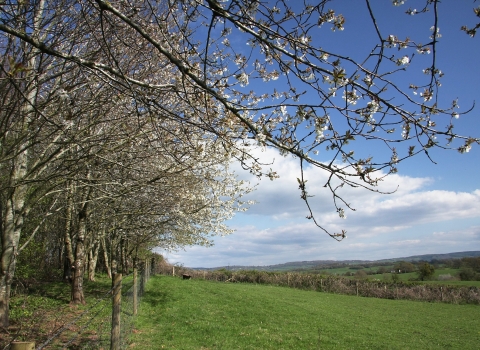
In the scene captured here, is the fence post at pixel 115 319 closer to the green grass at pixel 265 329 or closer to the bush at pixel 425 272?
the green grass at pixel 265 329

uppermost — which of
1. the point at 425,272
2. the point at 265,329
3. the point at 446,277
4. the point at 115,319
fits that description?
the point at 115,319

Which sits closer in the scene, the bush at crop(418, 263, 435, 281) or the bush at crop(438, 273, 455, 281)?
the bush at crop(438, 273, 455, 281)

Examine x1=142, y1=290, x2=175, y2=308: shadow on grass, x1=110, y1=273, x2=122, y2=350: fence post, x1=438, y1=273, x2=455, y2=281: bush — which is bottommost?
x1=438, y1=273, x2=455, y2=281: bush

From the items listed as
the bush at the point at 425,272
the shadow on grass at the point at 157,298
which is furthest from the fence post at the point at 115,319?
the bush at the point at 425,272

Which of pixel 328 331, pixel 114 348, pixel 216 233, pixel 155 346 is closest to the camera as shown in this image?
pixel 114 348

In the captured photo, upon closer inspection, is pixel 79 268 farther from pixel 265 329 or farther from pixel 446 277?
pixel 446 277

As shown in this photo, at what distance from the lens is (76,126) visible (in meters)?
7.46

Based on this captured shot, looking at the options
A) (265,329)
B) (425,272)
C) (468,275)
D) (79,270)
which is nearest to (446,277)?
(425,272)

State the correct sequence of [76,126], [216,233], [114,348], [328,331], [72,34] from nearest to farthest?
[114,348] < [72,34] < [76,126] < [328,331] < [216,233]

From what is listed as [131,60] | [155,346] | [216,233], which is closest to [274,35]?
[131,60]

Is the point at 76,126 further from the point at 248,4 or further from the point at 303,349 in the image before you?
the point at 303,349

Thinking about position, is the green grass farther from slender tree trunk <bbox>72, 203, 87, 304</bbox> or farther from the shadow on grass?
slender tree trunk <bbox>72, 203, 87, 304</bbox>

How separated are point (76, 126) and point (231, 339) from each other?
6.89m

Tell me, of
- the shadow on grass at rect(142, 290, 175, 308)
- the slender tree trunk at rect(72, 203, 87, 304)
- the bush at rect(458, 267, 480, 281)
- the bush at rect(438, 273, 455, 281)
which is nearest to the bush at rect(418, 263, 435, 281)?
the bush at rect(438, 273, 455, 281)
